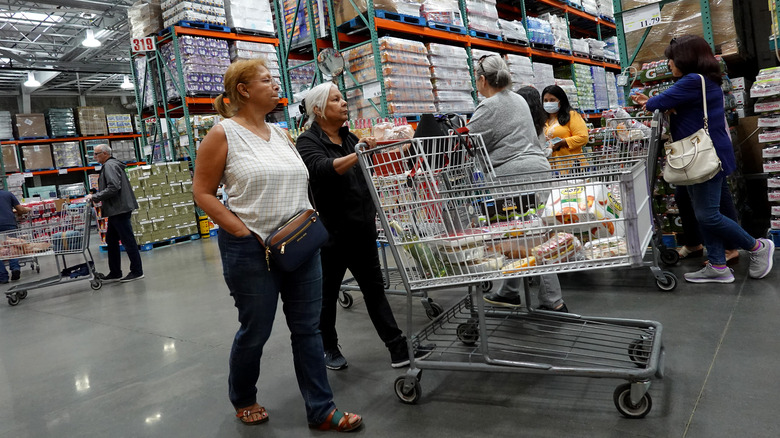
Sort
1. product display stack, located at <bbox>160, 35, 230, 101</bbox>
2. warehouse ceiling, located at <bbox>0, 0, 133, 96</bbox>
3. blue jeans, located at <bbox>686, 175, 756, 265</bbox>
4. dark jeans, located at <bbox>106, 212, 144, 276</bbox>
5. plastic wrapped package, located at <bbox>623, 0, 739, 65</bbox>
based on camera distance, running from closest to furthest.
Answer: blue jeans, located at <bbox>686, 175, 756, 265</bbox> → plastic wrapped package, located at <bbox>623, 0, 739, 65</bbox> → dark jeans, located at <bbox>106, 212, 144, 276</bbox> → product display stack, located at <bbox>160, 35, 230, 101</bbox> → warehouse ceiling, located at <bbox>0, 0, 133, 96</bbox>

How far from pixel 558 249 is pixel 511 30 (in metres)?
7.44

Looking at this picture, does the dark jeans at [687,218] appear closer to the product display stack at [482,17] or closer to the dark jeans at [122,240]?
the product display stack at [482,17]

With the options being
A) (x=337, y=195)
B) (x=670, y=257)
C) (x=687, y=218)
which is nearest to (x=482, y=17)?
(x=687, y=218)

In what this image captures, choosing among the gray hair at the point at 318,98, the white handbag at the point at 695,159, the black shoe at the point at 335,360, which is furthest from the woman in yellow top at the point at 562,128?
the black shoe at the point at 335,360

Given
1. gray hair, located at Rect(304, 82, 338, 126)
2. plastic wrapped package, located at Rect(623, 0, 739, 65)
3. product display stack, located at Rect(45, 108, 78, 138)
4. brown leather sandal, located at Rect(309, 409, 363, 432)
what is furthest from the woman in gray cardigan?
product display stack, located at Rect(45, 108, 78, 138)

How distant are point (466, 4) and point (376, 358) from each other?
21.4 ft

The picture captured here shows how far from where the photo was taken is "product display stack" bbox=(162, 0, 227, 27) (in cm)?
880

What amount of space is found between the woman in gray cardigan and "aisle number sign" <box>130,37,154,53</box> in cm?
798

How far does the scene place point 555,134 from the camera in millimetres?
4504

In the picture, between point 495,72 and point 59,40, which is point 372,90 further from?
point 59,40

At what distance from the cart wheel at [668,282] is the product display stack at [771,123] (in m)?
1.39

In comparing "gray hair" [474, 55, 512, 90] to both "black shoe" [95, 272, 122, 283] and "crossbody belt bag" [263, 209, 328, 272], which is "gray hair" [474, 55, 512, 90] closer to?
"crossbody belt bag" [263, 209, 328, 272]

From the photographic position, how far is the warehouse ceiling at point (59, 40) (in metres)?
12.7

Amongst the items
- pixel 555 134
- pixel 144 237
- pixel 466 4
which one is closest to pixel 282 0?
pixel 466 4
